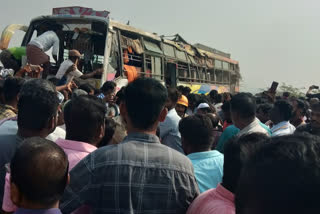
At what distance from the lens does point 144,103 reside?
181 cm

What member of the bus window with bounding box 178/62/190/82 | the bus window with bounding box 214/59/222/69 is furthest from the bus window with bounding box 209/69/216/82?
the bus window with bounding box 178/62/190/82

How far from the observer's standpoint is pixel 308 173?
66 cm

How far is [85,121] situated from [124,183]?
0.69 meters

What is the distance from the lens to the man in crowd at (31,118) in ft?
6.72

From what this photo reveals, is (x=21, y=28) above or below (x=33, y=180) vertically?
above

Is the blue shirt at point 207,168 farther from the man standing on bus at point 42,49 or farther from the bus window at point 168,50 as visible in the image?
the bus window at point 168,50

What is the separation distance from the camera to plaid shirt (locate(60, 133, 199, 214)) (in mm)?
1597

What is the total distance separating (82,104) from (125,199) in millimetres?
830

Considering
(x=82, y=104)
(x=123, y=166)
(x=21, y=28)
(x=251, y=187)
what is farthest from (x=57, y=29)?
(x=251, y=187)

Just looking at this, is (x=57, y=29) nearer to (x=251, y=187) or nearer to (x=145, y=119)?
(x=145, y=119)

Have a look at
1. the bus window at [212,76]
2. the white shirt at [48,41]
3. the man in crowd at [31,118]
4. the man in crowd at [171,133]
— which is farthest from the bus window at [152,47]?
the man in crowd at [31,118]

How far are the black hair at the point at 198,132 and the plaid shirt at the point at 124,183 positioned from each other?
2.89 feet

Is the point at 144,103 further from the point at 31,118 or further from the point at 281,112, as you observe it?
the point at 281,112

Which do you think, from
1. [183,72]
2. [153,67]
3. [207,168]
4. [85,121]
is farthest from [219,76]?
[85,121]
